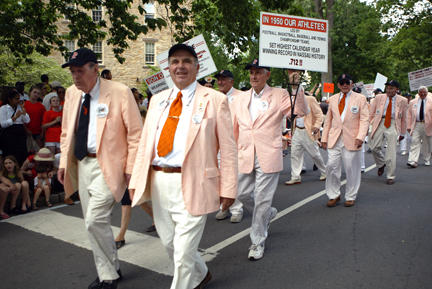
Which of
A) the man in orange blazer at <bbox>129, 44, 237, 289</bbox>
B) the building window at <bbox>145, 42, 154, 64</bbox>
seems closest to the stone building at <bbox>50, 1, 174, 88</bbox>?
the building window at <bbox>145, 42, 154, 64</bbox>

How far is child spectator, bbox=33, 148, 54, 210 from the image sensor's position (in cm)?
734

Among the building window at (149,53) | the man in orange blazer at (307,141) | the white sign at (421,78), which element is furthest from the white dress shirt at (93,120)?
the building window at (149,53)

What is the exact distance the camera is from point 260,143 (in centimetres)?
487

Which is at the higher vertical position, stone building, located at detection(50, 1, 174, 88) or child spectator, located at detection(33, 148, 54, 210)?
stone building, located at detection(50, 1, 174, 88)

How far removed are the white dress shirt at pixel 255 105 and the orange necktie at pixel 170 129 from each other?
5.68ft

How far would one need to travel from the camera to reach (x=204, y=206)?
127 inches

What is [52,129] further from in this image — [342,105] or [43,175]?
[342,105]

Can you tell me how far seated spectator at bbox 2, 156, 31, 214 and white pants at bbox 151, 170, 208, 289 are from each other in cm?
444

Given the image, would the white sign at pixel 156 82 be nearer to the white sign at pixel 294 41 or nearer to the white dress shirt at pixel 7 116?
the white dress shirt at pixel 7 116

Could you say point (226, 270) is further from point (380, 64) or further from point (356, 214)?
point (380, 64)

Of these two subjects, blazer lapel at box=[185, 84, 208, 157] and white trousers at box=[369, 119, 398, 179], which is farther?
white trousers at box=[369, 119, 398, 179]

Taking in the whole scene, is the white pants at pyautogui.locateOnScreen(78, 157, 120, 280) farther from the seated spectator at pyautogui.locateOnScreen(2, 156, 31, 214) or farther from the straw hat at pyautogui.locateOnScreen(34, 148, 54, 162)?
the straw hat at pyautogui.locateOnScreen(34, 148, 54, 162)

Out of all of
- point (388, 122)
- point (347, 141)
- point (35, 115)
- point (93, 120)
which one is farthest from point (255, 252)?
point (388, 122)

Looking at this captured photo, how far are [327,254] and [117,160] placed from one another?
260 cm
